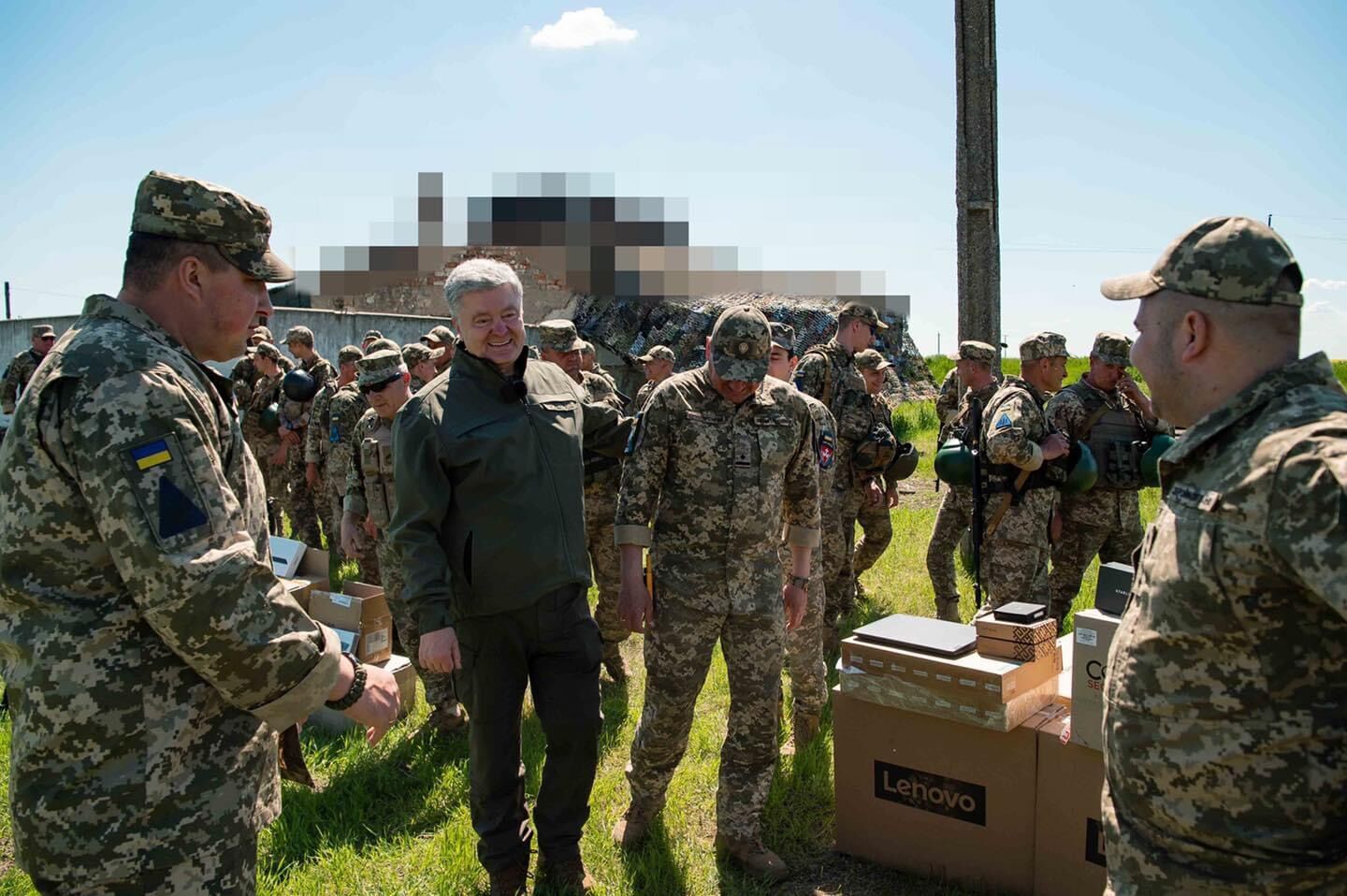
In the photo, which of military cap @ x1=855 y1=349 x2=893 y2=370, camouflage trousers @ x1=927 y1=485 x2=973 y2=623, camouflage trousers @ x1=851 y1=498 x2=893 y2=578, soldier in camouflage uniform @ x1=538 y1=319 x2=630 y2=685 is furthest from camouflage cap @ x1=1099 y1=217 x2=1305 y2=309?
military cap @ x1=855 y1=349 x2=893 y2=370

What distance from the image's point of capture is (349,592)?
568 centimetres

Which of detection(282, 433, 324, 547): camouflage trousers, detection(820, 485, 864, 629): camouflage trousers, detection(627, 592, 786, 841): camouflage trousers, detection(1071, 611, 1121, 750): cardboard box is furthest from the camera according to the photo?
detection(282, 433, 324, 547): camouflage trousers

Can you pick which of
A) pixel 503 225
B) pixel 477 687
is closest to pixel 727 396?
pixel 477 687

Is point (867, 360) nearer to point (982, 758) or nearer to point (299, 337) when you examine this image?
point (982, 758)

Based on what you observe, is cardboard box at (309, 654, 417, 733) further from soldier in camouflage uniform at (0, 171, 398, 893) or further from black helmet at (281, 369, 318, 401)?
black helmet at (281, 369, 318, 401)

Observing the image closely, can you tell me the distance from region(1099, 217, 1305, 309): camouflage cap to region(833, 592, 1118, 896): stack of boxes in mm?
1537

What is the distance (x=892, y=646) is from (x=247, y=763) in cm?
230

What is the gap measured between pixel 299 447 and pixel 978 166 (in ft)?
24.8

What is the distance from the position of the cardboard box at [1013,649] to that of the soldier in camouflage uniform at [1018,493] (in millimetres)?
2275

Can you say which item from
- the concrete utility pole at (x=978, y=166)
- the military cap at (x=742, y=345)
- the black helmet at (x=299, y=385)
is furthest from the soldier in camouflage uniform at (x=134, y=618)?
the concrete utility pole at (x=978, y=166)

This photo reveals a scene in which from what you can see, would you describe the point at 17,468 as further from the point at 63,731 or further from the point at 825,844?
the point at 825,844

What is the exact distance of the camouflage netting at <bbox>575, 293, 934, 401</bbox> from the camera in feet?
49.4

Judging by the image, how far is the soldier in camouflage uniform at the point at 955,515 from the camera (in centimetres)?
683

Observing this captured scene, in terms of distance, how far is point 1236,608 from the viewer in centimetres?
170
